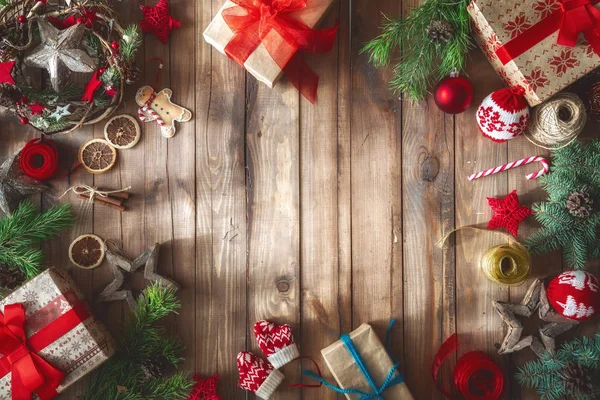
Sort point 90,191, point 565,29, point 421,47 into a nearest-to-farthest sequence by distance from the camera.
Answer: point 565,29, point 421,47, point 90,191

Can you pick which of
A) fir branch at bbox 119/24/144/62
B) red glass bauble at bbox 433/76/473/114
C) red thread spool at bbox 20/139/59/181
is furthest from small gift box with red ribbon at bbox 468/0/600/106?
red thread spool at bbox 20/139/59/181

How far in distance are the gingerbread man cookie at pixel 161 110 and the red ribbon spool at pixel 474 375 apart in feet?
3.82

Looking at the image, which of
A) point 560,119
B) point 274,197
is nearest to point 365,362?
point 274,197

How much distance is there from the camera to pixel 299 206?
65.4 inches

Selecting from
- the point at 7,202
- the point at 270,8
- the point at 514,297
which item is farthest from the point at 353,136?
the point at 7,202

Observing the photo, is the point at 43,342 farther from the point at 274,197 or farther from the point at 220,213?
the point at 274,197

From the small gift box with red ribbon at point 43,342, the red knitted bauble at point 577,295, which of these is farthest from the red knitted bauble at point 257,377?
the red knitted bauble at point 577,295

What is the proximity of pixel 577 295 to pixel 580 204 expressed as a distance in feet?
0.89

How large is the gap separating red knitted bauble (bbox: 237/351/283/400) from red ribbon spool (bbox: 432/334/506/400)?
54 cm

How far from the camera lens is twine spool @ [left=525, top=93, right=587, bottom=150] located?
58.7 inches

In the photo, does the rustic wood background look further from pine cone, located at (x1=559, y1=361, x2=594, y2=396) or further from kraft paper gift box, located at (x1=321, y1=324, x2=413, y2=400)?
pine cone, located at (x1=559, y1=361, x2=594, y2=396)

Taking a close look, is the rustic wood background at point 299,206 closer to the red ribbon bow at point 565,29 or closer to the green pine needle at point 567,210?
the green pine needle at point 567,210

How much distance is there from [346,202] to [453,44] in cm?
60

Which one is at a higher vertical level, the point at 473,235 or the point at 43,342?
the point at 473,235
